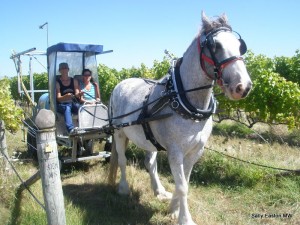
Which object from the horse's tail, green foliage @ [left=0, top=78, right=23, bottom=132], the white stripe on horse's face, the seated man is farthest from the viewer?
the seated man

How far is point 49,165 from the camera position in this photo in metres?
2.76

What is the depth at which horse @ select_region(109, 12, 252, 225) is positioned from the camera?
2.76 meters

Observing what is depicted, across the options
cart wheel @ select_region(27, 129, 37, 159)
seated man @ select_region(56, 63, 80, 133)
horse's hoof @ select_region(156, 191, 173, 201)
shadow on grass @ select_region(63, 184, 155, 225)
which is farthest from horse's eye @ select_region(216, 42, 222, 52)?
cart wheel @ select_region(27, 129, 37, 159)

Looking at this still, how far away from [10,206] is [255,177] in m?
3.45

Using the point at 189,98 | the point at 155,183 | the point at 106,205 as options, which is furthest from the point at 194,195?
the point at 189,98

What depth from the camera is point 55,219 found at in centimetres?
282

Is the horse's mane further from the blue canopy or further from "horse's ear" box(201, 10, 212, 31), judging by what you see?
the blue canopy

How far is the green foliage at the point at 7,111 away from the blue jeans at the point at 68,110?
0.77m

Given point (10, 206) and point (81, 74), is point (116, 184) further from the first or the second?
point (81, 74)

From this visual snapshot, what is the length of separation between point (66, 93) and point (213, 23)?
3504mm

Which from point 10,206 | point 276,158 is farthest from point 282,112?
point 10,206

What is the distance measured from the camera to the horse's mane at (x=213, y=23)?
2.97 meters

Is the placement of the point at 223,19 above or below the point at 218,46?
above

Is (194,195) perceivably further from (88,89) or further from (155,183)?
(88,89)
